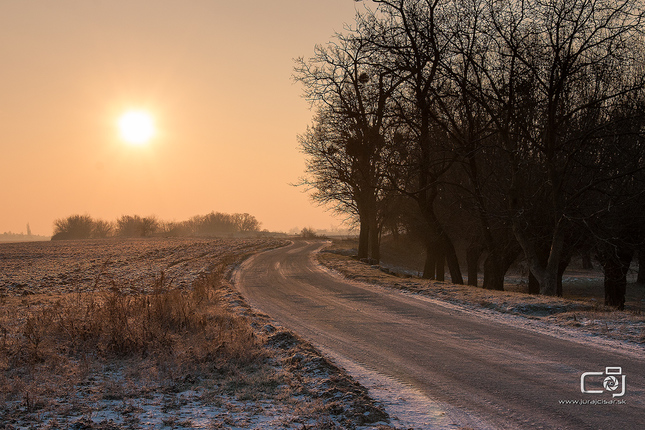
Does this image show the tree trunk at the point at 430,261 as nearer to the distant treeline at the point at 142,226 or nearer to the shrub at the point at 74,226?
the distant treeline at the point at 142,226

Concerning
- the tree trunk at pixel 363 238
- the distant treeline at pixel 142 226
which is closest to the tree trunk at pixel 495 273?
the tree trunk at pixel 363 238

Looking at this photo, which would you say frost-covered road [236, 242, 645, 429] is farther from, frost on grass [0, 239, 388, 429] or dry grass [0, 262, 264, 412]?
dry grass [0, 262, 264, 412]

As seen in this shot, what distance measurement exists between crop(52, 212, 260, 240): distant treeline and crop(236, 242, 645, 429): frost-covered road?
106 meters

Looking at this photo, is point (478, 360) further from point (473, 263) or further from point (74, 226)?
point (74, 226)

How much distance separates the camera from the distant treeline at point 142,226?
119 m

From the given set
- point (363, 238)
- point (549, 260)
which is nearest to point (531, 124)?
point (549, 260)

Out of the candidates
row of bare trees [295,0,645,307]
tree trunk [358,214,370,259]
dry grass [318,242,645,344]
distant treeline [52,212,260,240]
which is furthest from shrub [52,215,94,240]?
dry grass [318,242,645,344]

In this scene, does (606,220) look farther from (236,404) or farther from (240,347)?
(236,404)

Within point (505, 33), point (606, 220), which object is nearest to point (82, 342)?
point (505, 33)

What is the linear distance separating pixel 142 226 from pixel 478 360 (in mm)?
111540

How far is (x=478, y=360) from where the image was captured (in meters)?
7.79

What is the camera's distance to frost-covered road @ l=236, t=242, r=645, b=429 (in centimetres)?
550

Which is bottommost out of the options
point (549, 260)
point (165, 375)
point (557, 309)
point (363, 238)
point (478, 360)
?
point (165, 375)

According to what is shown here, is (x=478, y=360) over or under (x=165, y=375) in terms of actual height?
over
